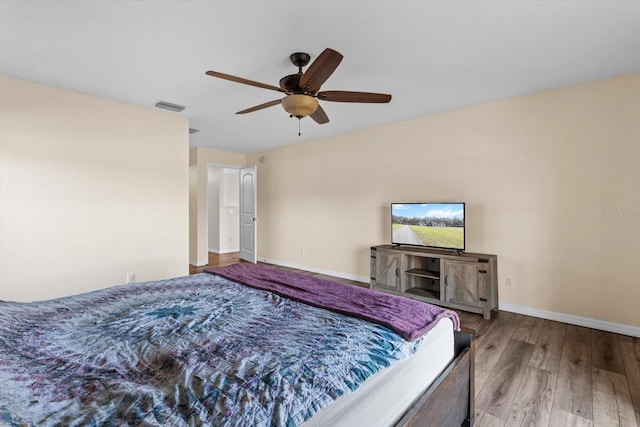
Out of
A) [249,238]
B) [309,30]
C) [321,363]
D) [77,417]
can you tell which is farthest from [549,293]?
[249,238]

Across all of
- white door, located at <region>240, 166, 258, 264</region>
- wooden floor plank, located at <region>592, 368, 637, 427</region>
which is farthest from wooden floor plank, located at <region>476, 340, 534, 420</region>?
white door, located at <region>240, 166, 258, 264</region>

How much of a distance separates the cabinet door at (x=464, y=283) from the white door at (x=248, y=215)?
3817 mm

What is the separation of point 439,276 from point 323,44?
2.88m

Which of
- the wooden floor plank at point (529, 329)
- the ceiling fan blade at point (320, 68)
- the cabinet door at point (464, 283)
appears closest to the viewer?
the ceiling fan blade at point (320, 68)

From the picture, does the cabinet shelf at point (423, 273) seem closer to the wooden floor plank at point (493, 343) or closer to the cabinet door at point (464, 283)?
the cabinet door at point (464, 283)

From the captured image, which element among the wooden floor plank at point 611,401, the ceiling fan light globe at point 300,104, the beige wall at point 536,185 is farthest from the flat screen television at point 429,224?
the ceiling fan light globe at point 300,104

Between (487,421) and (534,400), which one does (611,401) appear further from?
(487,421)

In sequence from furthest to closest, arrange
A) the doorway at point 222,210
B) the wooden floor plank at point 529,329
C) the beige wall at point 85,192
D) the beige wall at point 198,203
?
the doorway at point 222,210 < the beige wall at point 198,203 < the beige wall at point 85,192 < the wooden floor plank at point 529,329

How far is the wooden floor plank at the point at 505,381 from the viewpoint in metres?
1.87

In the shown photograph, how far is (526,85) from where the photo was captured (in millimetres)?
3098

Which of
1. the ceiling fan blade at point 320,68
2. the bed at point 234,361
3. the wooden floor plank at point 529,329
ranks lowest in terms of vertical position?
the wooden floor plank at point 529,329

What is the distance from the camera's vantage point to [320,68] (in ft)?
6.48

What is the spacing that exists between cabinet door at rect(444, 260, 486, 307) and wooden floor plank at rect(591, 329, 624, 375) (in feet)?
3.11

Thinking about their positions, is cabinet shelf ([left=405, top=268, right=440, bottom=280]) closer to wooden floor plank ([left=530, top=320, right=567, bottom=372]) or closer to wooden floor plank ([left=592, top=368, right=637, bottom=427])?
wooden floor plank ([left=530, top=320, right=567, bottom=372])
